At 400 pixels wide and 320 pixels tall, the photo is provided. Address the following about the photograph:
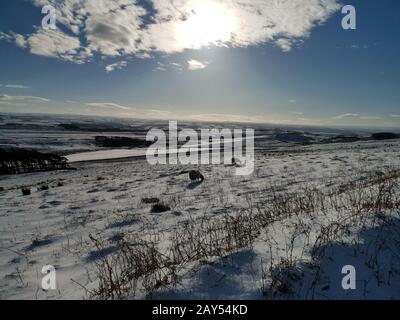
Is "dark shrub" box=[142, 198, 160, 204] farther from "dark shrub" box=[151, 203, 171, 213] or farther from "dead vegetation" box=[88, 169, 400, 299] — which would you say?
"dead vegetation" box=[88, 169, 400, 299]

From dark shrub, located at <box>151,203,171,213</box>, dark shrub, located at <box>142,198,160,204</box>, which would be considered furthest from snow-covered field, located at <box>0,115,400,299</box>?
dark shrub, located at <box>142,198,160,204</box>

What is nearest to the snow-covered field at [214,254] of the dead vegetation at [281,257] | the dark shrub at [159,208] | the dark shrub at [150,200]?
the dead vegetation at [281,257]

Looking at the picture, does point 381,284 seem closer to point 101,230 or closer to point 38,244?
point 101,230

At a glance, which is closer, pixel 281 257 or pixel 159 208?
pixel 281 257

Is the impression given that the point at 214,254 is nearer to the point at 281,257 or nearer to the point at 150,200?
the point at 281,257

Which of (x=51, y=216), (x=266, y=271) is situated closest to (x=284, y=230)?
(x=266, y=271)

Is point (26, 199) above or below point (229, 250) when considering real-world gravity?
below

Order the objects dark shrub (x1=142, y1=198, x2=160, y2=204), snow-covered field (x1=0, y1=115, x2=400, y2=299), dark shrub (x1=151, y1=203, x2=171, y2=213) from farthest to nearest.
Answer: dark shrub (x1=142, y1=198, x2=160, y2=204)
dark shrub (x1=151, y1=203, x2=171, y2=213)
snow-covered field (x1=0, y1=115, x2=400, y2=299)

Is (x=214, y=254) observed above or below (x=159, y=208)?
above

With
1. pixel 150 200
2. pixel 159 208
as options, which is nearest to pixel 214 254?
pixel 159 208

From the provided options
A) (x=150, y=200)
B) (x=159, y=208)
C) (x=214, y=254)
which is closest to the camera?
(x=214, y=254)

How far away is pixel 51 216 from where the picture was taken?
341 inches
